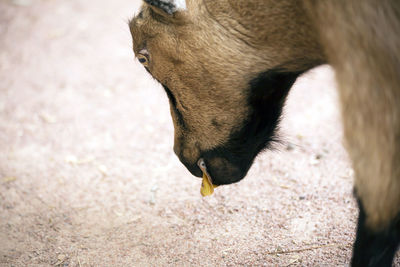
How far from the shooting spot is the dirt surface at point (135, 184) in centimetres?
344

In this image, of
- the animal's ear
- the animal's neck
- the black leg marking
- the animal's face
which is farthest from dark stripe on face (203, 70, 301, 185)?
the black leg marking

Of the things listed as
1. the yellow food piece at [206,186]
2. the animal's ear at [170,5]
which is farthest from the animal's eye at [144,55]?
the yellow food piece at [206,186]

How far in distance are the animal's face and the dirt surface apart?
0.37 metres

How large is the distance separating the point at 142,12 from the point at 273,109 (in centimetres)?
104

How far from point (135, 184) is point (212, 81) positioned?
2.19 m

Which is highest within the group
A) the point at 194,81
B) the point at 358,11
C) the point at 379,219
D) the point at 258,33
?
the point at 358,11

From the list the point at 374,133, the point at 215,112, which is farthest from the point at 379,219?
the point at 215,112

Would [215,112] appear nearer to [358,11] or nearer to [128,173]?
[358,11]

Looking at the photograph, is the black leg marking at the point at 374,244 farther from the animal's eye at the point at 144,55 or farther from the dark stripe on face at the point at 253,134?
the animal's eye at the point at 144,55

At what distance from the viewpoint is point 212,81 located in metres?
2.53

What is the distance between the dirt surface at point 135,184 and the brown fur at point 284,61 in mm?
388

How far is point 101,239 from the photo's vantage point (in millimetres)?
3654

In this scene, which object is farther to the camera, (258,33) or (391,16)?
(258,33)

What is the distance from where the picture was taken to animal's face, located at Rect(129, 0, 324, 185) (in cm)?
243
